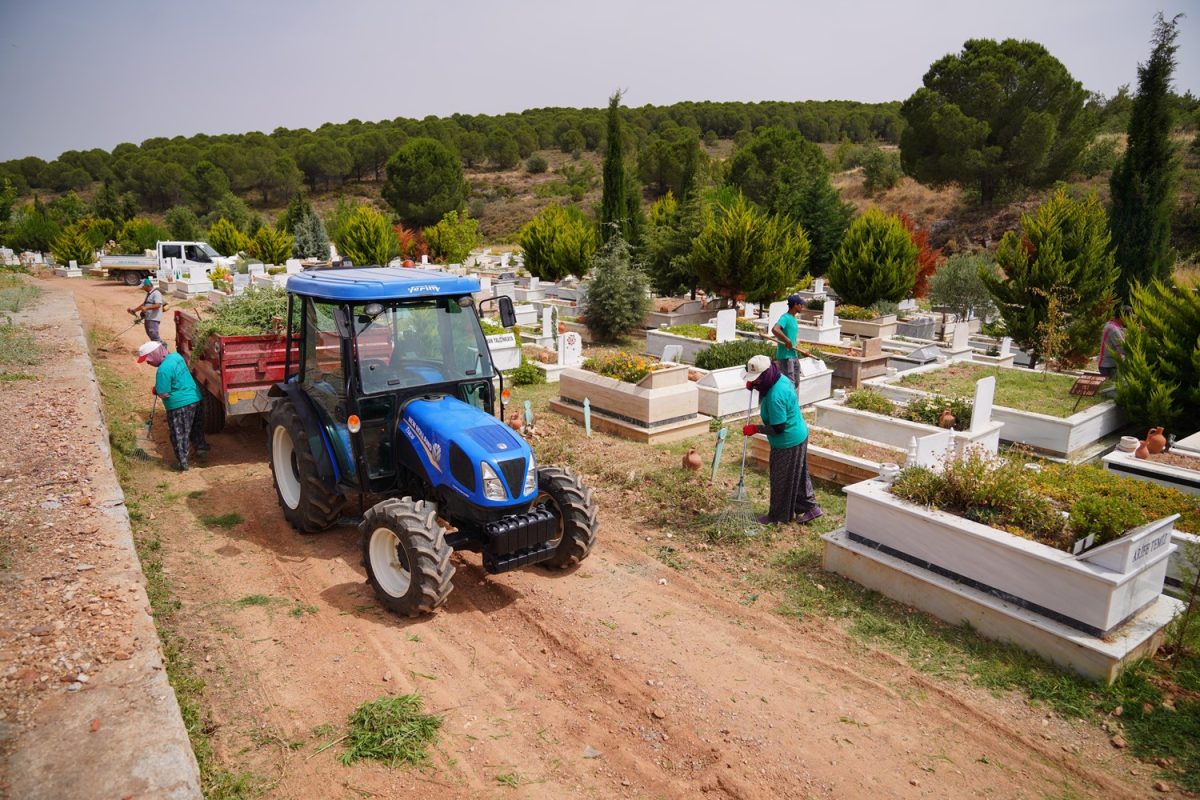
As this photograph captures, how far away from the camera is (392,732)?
4.14 meters

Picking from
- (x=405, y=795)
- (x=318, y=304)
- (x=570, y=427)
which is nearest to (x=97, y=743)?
(x=405, y=795)

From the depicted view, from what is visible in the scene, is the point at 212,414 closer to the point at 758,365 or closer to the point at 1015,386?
the point at 758,365

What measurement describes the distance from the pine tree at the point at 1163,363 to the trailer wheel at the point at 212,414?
11.5m

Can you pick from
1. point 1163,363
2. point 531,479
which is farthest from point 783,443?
point 1163,363

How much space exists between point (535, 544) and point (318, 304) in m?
2.97

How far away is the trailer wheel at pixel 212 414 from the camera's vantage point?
9.85 metres

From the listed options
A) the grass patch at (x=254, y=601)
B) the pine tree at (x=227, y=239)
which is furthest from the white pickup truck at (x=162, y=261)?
the grass patch at (x=254, y=601)

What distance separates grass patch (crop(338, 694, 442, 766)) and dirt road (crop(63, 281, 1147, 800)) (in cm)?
9

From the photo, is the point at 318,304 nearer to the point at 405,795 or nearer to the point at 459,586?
the point at 459,586

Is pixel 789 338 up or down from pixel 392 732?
up

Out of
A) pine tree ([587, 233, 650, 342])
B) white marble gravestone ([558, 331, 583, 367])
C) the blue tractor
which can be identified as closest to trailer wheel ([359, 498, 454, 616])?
the blue tractor

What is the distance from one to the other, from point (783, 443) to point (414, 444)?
329cm

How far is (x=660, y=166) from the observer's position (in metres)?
55.1

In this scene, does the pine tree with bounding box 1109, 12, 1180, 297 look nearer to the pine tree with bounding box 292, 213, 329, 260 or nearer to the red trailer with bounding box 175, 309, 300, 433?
the red trailer with bounding box 175, 309, 300, 433
